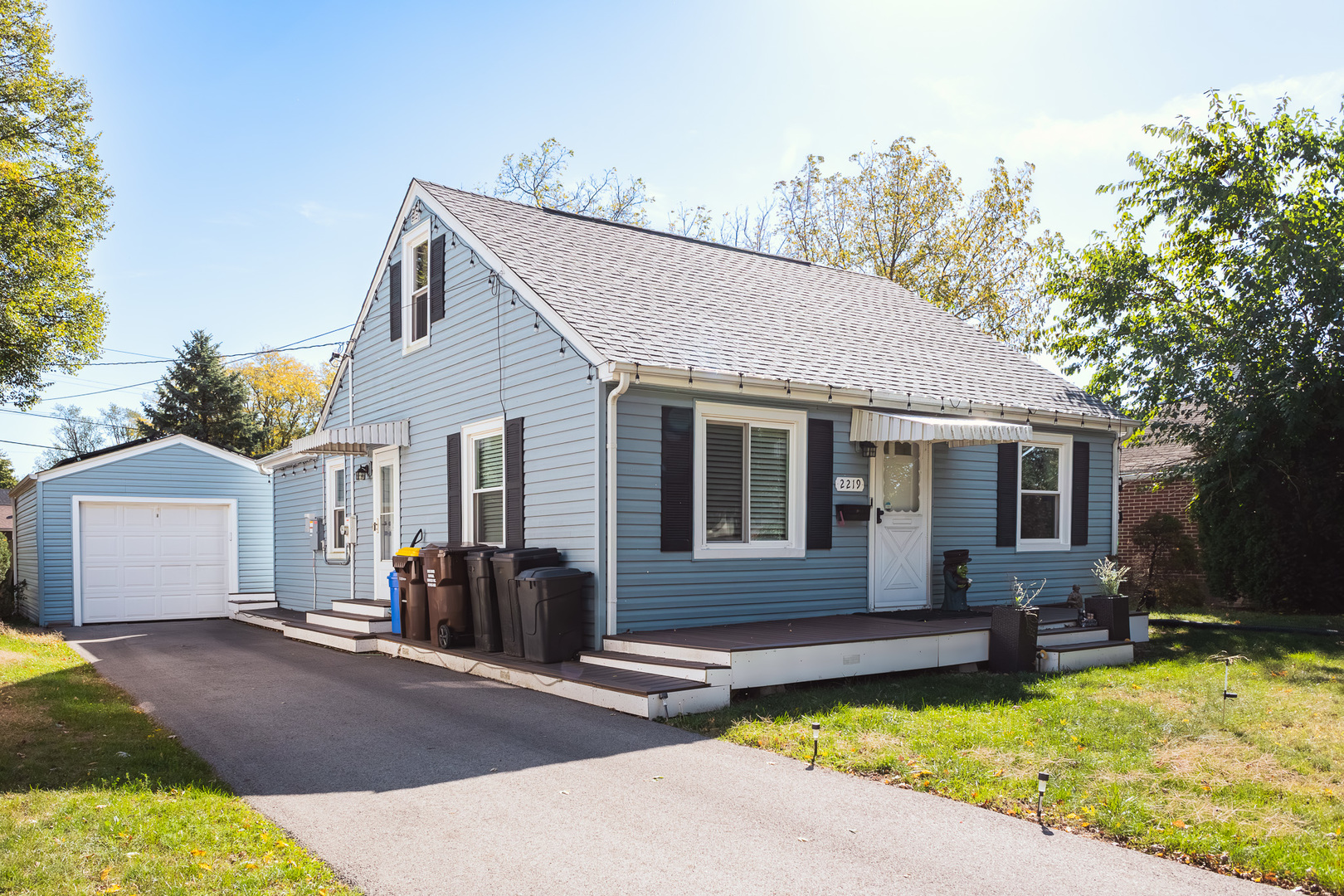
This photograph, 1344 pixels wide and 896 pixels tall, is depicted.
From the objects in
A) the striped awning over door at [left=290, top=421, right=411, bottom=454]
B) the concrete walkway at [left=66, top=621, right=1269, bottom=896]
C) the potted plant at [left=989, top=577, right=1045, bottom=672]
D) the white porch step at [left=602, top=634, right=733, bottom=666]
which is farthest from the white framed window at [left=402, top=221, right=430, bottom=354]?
the potted plant at [left=989, top=577, right=1045, bottom=672]

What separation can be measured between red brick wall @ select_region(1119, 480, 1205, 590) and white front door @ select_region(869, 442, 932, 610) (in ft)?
29.9

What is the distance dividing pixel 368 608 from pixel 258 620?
5211 mm

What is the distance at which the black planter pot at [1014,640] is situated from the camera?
9.12m

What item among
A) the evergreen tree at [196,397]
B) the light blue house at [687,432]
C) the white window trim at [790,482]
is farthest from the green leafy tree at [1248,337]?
the evergreen tree at [196,397]

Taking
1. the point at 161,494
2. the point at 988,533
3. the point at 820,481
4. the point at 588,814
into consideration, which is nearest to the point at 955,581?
the point at 988,533

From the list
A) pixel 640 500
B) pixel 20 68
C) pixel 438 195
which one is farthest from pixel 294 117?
pixel 640 500

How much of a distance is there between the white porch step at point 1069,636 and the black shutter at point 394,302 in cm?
964

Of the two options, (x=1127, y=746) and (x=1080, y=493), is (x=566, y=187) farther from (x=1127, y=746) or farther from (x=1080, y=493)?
(x=1127, y=746)

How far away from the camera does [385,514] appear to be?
44.7 ft

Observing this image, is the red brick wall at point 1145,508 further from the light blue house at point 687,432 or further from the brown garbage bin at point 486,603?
the brown garbage bin at point 486,603

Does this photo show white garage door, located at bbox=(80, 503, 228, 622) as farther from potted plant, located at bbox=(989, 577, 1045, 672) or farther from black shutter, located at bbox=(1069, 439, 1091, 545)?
black shutter, located at bbox=(1069, 439, 1091, 545)

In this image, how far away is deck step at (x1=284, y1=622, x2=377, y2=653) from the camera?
37.4 feet

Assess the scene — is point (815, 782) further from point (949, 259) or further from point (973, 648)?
point (949, 259)

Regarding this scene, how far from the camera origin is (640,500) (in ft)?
29.4
